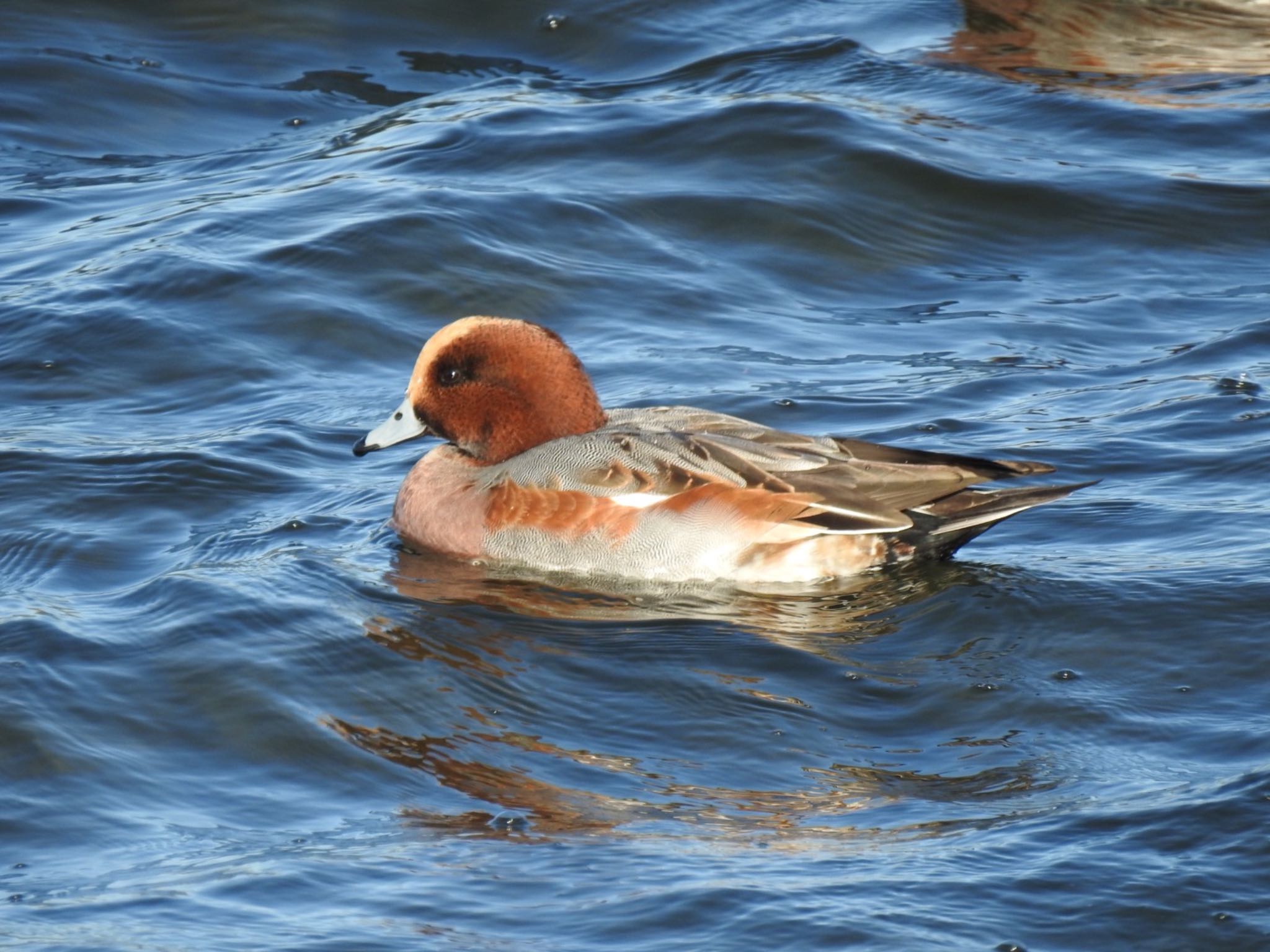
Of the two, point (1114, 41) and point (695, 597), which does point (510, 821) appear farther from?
point (1114, 41)

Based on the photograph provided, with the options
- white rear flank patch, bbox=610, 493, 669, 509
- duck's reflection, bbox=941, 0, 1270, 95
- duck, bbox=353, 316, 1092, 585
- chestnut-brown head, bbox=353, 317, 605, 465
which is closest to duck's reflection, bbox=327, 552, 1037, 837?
duck, bbox=353, 316, 1092, 585

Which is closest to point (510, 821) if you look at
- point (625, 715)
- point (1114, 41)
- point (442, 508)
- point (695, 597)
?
point (625, 715)

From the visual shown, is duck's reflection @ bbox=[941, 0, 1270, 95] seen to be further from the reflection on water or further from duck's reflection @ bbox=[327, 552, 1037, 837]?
duck's reflection @ bbox=[327, 552, 1037, 837]

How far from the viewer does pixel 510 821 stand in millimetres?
5012

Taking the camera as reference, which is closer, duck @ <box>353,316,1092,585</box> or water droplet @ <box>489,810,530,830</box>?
water droplet @ <box>489,810,530,830</box>

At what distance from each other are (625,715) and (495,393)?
2029 millimetres

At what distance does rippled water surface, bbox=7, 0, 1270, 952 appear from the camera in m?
4.67

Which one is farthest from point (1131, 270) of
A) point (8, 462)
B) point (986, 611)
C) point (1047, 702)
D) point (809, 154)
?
point (8, 462)

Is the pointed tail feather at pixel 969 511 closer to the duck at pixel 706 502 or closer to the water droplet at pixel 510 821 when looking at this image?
the duck at pixel 706 502

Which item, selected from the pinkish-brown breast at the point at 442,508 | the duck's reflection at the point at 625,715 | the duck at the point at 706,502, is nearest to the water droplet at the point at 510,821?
the duck's reflection at the point at 625,715

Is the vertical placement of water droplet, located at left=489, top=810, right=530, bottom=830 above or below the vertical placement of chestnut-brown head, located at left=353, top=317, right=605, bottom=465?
below

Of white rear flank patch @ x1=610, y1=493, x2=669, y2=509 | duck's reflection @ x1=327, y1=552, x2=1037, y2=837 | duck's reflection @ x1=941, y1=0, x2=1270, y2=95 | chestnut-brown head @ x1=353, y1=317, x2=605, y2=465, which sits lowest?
duck's reflection @ x1=327, y1=552, x2=1037, y2=837

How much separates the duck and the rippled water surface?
0.49 feet

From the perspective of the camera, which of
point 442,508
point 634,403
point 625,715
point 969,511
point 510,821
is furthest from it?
point 634,403
